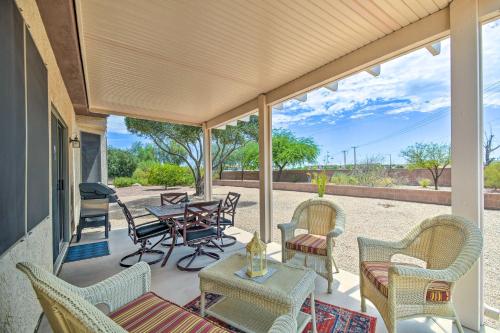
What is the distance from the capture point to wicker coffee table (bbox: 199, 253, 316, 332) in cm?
171

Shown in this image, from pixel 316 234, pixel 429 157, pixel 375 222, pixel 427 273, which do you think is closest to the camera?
pixel 427 273

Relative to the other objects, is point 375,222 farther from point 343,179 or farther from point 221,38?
point 221,38

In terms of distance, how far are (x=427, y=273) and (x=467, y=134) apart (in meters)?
1.22

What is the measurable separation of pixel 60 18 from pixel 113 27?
0.41 meters

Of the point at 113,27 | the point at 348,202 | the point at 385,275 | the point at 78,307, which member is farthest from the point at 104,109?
the point at 348,202

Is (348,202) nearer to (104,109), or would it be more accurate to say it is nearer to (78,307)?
(104,109)

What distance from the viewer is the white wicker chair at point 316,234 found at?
2688 mm

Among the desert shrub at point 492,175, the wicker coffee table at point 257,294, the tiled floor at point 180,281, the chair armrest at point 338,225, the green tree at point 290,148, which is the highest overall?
the green tree at point 290,148

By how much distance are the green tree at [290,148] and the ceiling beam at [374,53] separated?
282 inches

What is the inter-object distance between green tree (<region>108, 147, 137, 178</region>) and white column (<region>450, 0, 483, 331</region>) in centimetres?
1695

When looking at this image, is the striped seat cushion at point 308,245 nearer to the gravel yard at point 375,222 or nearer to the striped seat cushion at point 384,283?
the striped seat cushion at point 384,283

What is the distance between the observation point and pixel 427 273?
5.49 ft

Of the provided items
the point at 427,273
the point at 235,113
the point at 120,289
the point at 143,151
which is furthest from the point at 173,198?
the point at 143,151

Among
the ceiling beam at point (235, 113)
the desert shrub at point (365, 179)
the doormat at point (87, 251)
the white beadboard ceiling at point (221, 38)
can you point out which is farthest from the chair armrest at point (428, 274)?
the desert shrub at point (365, 179)
